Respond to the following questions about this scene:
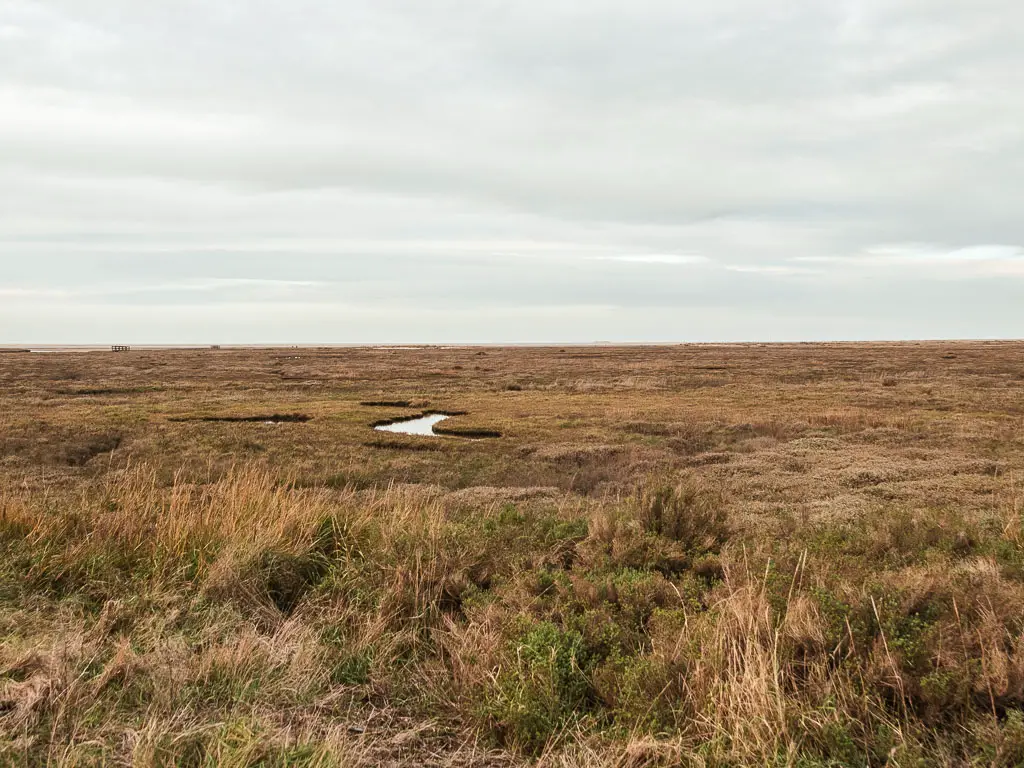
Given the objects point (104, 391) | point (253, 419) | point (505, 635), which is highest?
point (505, 635)

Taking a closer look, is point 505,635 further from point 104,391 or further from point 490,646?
point 104,391

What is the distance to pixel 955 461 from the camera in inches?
701

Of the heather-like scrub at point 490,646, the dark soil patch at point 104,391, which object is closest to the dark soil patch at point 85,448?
the heather-like scrub at point 490,646

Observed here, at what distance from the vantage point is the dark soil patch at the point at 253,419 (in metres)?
30.5

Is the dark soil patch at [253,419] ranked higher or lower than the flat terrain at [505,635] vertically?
lower

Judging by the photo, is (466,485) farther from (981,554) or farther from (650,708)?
(650,708)

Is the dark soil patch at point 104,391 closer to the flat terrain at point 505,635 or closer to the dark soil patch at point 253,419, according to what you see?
the dark soil patch at point 253,419

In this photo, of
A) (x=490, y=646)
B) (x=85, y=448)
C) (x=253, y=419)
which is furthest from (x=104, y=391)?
(x=490, y=646)

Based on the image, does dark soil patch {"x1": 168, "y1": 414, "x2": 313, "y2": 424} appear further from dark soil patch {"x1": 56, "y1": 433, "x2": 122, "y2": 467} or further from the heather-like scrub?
Result: the heather-like scrub

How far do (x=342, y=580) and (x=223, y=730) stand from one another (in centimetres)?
266

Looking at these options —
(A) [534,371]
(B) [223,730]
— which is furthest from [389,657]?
(A) [534,371]

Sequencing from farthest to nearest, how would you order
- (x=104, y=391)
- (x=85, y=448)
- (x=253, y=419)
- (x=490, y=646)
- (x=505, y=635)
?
(x=104, y=391) → (x=253, y=419) → (x=85, y=448) → (x=505, y=635) → (x=490, y=646)

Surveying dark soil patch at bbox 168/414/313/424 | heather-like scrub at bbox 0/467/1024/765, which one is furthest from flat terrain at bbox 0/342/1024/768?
dark soil patch at bbox 168/414/313/424

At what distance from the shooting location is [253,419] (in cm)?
3222
